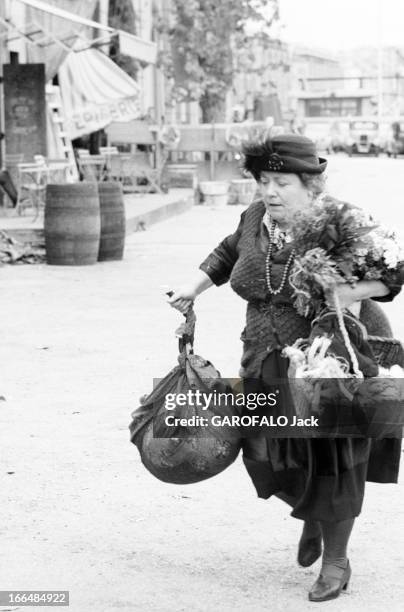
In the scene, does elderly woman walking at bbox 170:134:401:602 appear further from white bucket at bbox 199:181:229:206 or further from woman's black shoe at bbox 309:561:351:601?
white bucket at bbox 199:181:229:206

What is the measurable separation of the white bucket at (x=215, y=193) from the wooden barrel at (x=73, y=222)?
10.9m

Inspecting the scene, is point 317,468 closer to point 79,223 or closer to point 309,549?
point 309,549

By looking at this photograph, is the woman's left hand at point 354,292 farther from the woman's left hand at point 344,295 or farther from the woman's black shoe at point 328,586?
the woman's black shoe at point 328,586

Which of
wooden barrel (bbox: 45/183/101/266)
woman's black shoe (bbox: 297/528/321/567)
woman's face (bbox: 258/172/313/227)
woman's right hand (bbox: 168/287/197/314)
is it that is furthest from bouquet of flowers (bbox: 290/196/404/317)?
wooden barrel (bbox: 45/183/101/266)

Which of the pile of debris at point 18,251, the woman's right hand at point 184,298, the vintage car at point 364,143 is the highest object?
the woman's right hand at point 184,298

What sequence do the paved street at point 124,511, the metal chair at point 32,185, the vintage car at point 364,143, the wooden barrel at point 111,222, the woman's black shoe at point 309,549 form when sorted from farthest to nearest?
the vintage car at point 364,143, the metal chair at point 32,185, the wooden barrel at point 111,222, the woman's black shoe at point 309,549, the paved street at point 124,511

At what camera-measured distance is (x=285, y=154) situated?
394 cm

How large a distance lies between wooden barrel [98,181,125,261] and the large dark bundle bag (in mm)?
9721

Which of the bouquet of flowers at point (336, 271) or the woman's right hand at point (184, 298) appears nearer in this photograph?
the bouquet of flowers at point (336, 271)

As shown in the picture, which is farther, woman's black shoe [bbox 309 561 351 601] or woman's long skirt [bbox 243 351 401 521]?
woman's black shoe [bbox 309 561 351 601]

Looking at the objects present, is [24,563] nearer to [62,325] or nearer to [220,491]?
[220,491]

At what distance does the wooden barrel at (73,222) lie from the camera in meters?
13.1

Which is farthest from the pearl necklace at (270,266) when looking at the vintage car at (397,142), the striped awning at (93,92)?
the vintage car at (397,142)

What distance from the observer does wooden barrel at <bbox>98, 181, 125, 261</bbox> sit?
13.6 meters
